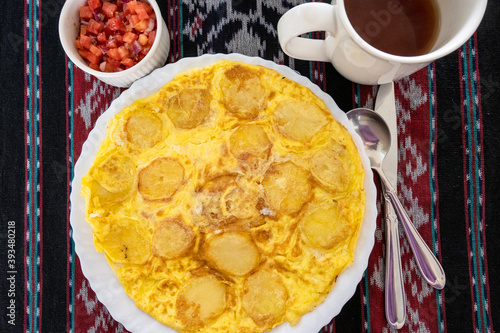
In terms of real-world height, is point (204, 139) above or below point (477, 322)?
above

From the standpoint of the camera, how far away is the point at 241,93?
175 cm

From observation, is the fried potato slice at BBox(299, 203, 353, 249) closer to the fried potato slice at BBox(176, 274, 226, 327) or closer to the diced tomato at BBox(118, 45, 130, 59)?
the fried potato slice at BBox(176, 274, 226, 327)

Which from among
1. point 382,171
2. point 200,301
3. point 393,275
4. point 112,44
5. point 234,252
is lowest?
point 393,275

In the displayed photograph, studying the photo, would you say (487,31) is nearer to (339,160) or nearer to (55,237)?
(339,160)

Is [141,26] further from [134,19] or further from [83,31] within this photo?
[83,31]

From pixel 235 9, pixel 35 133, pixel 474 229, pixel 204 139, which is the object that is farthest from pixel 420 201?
pixel 35 133

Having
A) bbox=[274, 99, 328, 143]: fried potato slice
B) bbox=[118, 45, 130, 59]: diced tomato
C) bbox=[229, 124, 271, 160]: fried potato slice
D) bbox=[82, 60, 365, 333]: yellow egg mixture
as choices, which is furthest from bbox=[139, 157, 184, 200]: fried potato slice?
bbox=[118, 45, 130, 59]: diced tomato

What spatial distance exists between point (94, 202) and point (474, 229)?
6.03 ft

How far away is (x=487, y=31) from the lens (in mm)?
2102

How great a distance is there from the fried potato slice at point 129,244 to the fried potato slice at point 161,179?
14 cm

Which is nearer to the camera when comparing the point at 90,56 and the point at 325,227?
the point at 325,227

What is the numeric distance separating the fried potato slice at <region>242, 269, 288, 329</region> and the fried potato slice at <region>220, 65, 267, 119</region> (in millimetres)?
682

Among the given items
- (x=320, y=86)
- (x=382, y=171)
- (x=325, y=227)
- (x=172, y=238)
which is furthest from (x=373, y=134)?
(x=172, y=238)

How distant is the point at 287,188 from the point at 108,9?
1222 millimetres
